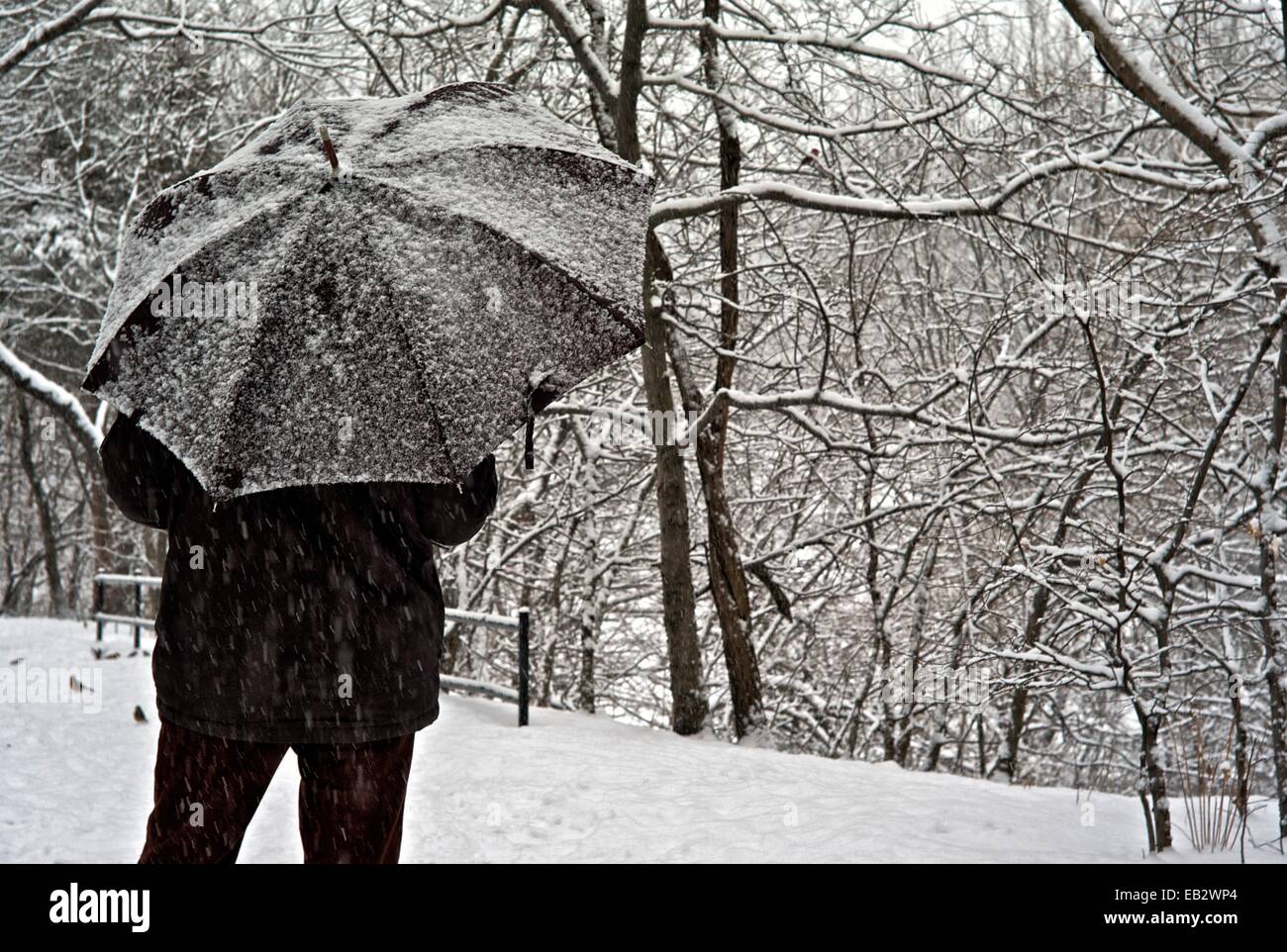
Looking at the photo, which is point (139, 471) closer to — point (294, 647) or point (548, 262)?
point (294, 647)

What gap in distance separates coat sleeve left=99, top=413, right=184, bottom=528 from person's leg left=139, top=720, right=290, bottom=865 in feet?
1.61

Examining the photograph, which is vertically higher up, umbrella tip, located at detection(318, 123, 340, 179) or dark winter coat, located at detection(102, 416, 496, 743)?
umbrella tip, located at detection(318, 123, 340, 179)

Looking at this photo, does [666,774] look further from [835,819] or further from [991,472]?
[991,472]

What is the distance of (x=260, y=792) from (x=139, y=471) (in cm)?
76

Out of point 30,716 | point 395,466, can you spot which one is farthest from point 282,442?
point 30,716

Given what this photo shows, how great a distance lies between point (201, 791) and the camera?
2283mm

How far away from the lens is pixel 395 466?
2182 millimetres

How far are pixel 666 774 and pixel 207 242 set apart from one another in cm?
465

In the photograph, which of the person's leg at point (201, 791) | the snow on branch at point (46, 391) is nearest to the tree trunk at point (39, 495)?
the snow on branch at point (46, 391)

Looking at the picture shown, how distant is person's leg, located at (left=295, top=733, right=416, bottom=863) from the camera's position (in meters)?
2.26
